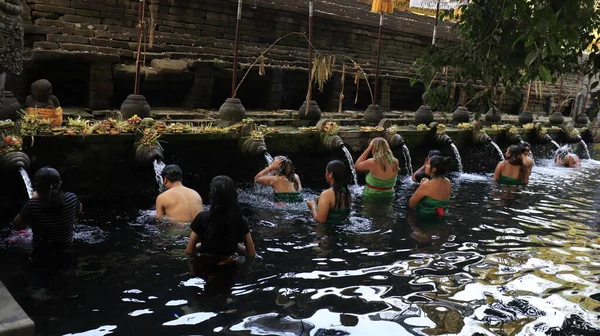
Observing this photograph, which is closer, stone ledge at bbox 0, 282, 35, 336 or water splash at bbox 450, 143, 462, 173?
stone ledge at bbox 0, 282, 35, 336

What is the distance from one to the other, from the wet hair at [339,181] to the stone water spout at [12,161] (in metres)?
3.88

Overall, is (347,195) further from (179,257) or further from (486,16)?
(486,16)

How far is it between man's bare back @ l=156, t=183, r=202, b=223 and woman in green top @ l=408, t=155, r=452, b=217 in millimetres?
3522

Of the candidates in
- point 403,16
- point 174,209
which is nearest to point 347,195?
point 174,209

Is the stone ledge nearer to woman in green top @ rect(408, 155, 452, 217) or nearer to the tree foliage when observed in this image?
the tree foliage

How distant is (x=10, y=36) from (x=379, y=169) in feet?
21.5

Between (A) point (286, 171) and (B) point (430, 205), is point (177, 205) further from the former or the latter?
(B) point (430, 205)

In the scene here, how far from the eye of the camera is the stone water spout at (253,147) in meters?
9.18

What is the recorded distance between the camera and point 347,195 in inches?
276

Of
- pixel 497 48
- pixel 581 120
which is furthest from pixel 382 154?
pixel 581 120

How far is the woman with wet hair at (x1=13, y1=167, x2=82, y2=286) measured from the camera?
16.8 ft

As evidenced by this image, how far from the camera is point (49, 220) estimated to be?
533cm

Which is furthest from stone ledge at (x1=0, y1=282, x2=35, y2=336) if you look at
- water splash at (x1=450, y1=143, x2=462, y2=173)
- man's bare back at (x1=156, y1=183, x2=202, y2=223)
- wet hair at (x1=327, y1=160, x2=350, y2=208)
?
water splash at (x1=450, y1=143, x2=462, y2=173)

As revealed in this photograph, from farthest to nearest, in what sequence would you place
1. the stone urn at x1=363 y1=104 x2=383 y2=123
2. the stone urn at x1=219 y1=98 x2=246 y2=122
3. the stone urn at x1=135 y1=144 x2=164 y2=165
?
the stone urn at x1=363 y1=104 x2=383 y2=123, the stone urn at x1=219 y1=98 x2=246 y2=122, the stone urn at x1=135 y1=144 x2=164 y2=165
